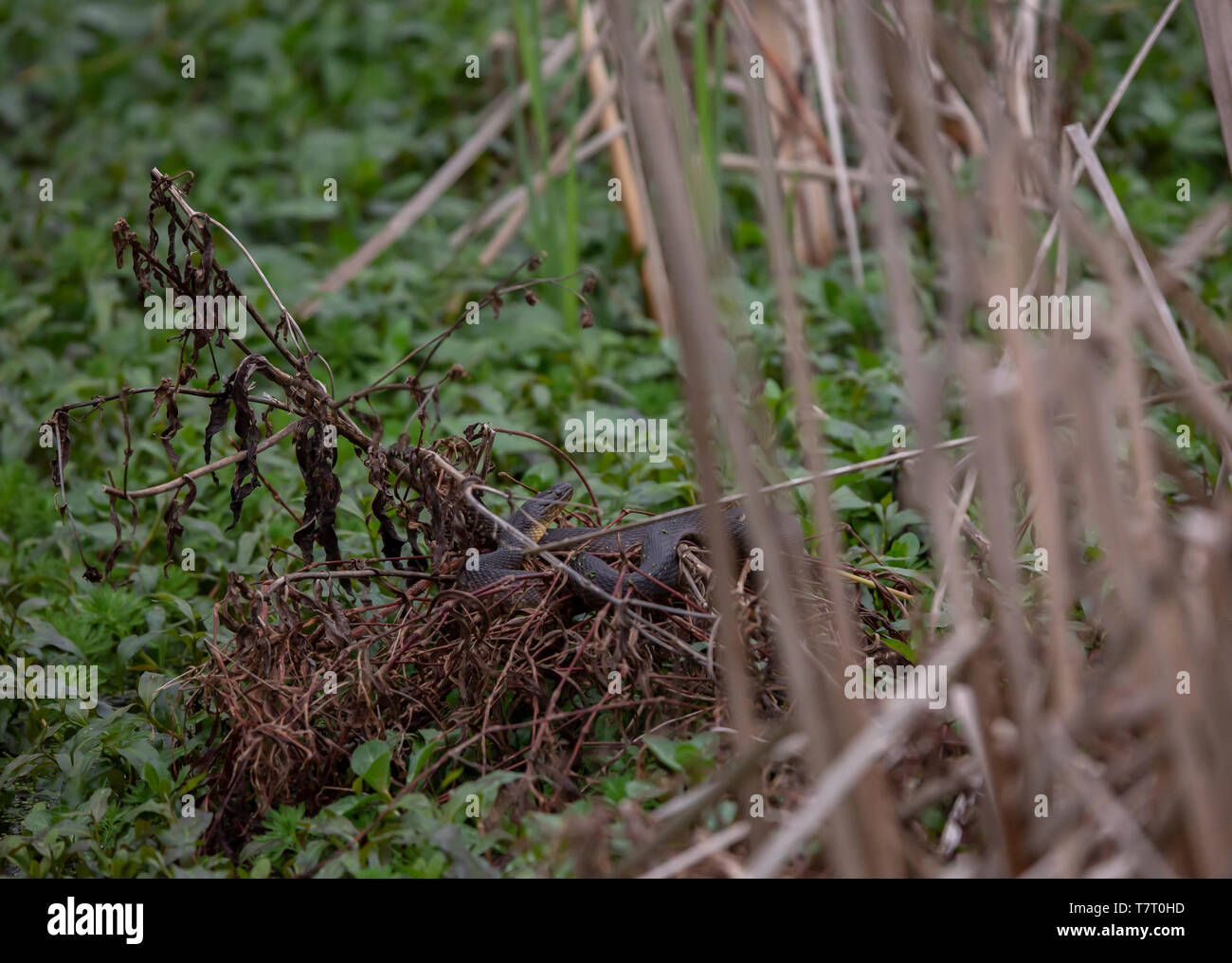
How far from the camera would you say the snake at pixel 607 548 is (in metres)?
2.77

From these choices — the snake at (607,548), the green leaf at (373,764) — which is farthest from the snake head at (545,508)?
the green leaf at (373,764)

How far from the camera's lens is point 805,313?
4.86 metres

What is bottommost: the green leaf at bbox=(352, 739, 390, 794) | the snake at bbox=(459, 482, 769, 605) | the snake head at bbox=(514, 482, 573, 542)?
the green leaf at bbox=(352, 739, 390, 794)

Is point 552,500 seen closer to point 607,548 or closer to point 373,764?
point 607,548

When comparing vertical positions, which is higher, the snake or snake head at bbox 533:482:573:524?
snake head at bbox 533:482:573:524

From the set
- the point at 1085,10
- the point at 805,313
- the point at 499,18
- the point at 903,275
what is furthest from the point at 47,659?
the point at 1085,10

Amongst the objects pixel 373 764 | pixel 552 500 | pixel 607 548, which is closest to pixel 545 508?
pixel 552 500

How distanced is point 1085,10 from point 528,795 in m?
5.84

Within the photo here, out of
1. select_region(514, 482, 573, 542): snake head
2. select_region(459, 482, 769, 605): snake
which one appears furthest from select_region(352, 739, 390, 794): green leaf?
select_region(514, 482, 573, 542): snake head

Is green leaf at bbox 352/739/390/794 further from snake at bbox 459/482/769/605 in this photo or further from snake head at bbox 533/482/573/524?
snake head at bbox 533/482/573/524

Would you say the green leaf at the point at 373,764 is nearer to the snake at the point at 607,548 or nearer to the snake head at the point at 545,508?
the snake at the point at 607,548

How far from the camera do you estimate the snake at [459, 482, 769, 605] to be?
9.10 ft
